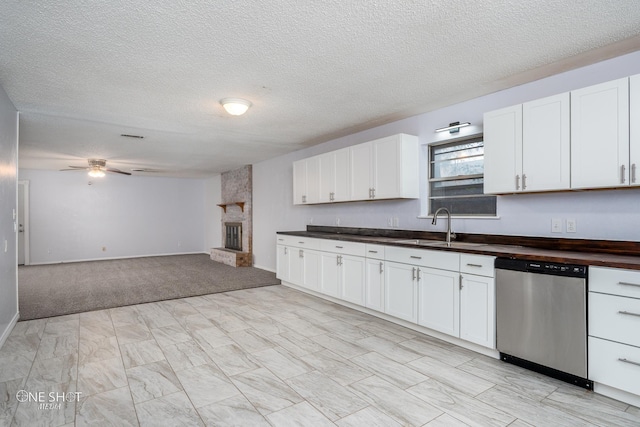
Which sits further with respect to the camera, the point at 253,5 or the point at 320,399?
the point at 320,399

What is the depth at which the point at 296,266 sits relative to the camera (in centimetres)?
545

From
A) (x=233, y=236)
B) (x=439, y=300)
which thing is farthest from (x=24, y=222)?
(x=439, y=300)

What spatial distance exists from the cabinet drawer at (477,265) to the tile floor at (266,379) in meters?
0.74

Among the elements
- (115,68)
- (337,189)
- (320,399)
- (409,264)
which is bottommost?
(320,399)

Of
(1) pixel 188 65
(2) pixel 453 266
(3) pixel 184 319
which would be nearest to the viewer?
(1) pixel 188 65

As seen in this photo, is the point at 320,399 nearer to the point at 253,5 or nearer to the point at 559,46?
the point at 253,5

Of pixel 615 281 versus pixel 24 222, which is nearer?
pixel 615 281

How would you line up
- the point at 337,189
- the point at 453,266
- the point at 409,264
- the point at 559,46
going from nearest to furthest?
the point at 559,46
the point at 453,266
the point at 409,264
the point at 337,189

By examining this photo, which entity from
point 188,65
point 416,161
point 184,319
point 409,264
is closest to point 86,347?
point 184,319

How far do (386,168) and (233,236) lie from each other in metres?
5.81

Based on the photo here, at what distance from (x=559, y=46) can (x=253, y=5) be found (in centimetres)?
226

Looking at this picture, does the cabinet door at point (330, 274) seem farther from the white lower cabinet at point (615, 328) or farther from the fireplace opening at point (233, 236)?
the fireplace opening at point (233, 236)

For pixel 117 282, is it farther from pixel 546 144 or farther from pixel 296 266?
pixel 546 144

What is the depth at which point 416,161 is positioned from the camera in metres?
4.18
